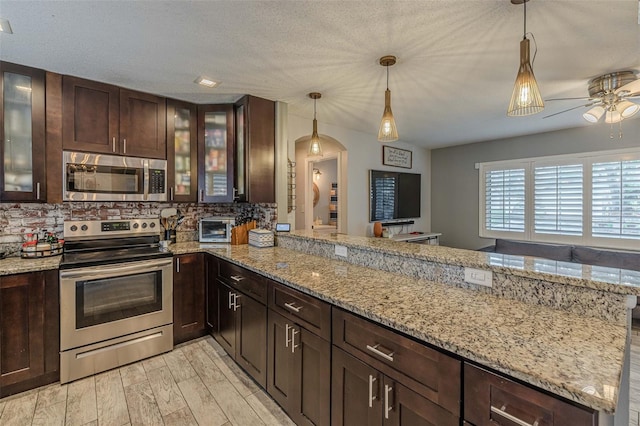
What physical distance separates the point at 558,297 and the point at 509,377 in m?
0.64

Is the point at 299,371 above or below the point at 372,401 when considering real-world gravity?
below

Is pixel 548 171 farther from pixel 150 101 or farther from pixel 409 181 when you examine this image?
pixel 150 101

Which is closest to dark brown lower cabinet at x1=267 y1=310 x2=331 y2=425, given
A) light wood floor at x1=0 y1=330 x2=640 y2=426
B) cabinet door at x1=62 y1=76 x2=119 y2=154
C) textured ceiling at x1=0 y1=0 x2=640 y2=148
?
light wood floor at x1=0 y1=330 x2=640 y2=426

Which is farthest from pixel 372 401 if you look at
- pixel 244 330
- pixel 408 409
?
pixel 244 330

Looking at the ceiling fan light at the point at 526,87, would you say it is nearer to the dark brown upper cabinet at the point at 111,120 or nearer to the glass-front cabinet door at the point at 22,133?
Answer: the dark brown upper cabinet at the point at 111,120

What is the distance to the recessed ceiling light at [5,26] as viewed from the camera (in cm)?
174

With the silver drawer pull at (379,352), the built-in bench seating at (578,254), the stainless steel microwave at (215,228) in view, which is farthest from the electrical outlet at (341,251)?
the built-in bench seating at (578,254)

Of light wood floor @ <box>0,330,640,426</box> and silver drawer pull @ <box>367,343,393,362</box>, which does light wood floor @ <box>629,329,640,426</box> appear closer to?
light wood floor @ <box>0,330,640,426</box>

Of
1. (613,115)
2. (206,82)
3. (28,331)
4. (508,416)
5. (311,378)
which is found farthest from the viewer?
(613,115)

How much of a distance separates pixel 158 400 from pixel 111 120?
2362mm

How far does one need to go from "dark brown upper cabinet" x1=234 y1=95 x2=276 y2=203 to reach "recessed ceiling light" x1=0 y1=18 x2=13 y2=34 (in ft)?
5.54

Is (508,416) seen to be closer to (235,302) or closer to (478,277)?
(478,277)

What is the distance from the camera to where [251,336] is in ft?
7.12

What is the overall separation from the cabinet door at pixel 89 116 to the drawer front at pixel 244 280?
151 cm
